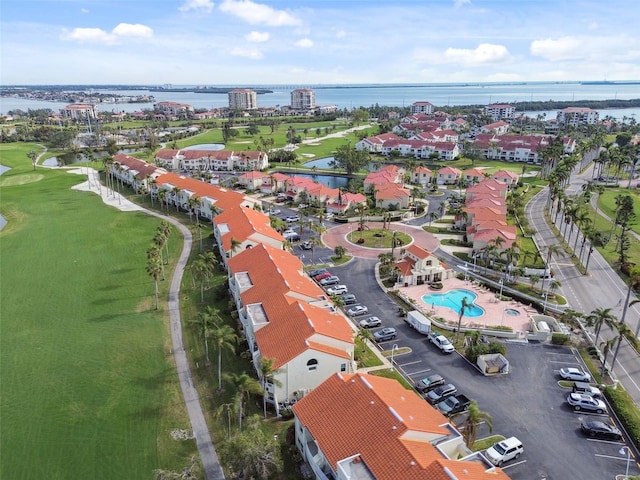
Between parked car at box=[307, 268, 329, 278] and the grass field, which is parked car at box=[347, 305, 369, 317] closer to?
parked car at box=[307, 268, 329, 278]

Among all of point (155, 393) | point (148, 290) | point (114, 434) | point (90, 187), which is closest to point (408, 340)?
point (155, 393)

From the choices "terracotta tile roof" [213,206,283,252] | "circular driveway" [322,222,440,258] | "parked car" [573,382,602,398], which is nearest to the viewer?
"parked car" [573,382,602,398]

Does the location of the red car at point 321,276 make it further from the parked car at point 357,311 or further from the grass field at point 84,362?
the grass field at point 84,362

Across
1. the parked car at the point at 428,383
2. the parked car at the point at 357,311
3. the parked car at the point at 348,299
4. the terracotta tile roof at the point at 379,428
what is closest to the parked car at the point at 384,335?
the parked car at the point at 357,311

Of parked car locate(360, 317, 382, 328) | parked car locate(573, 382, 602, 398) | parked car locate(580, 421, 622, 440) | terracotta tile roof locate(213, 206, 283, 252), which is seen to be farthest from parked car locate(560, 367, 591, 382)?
terracotta tile roof locate(213, 206, 283, 252)

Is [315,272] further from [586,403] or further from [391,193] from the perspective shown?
[391,193]

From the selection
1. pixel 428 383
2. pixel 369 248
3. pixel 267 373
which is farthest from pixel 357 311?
pixel 369 248
